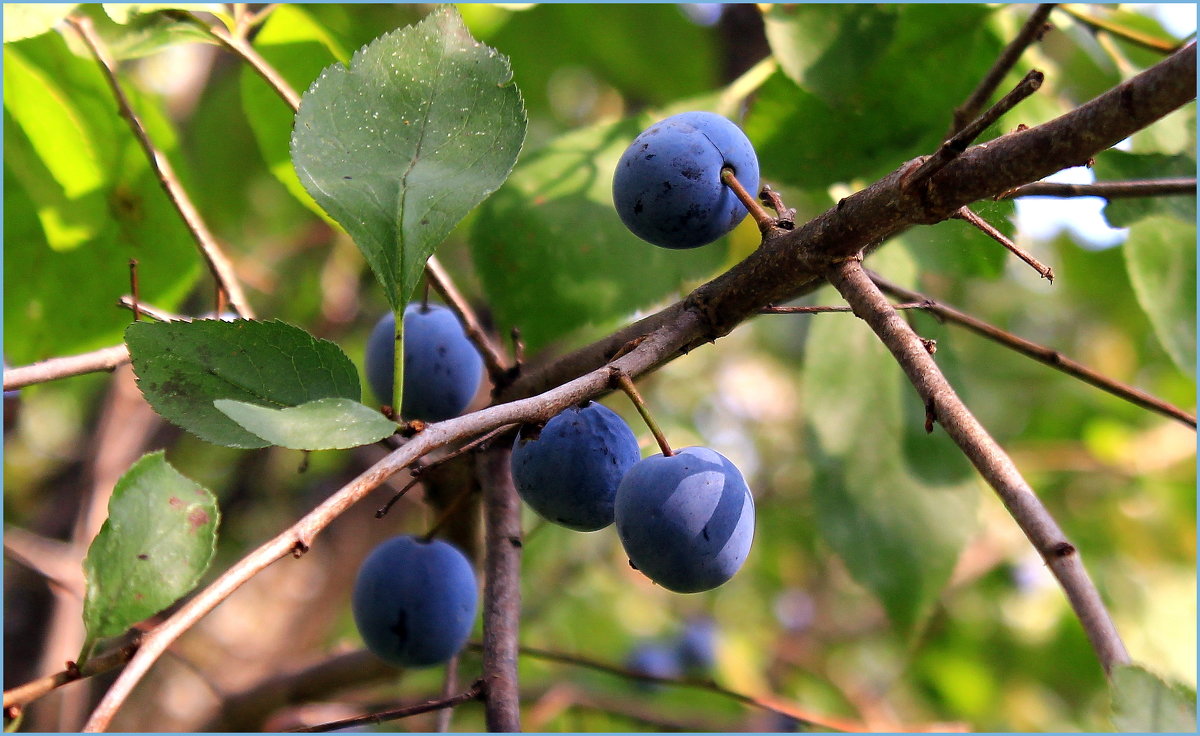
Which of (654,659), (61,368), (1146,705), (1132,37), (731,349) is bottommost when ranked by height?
(1146,705)

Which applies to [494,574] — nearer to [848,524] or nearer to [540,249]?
[540,249]

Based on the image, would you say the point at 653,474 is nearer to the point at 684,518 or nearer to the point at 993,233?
the point at 684,518

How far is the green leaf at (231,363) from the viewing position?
62 centimetres

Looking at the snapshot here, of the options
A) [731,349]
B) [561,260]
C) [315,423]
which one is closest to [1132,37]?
[561,260]

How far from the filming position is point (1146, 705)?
43 cm

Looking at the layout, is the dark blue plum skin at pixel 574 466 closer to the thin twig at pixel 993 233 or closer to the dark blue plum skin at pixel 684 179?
the dark blue plum skin at pixel 684 179

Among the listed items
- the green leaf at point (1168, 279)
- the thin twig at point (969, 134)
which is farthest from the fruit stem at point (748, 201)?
the green leaf at point (1168, 279)

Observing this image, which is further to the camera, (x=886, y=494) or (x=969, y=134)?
(x=886, y=494)

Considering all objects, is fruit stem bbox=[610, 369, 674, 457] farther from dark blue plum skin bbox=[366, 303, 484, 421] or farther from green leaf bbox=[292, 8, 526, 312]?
dark blue plum skin bbox=[366, 303, 484, 421]

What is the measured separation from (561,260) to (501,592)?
419mm

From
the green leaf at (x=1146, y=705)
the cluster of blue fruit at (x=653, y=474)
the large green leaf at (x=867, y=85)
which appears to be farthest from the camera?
the large green leaf at (x=867, y=85)

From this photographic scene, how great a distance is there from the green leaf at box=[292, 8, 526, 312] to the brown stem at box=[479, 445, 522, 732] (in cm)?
28

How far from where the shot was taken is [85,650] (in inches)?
23.4

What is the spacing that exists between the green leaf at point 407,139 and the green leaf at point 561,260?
43 cm
